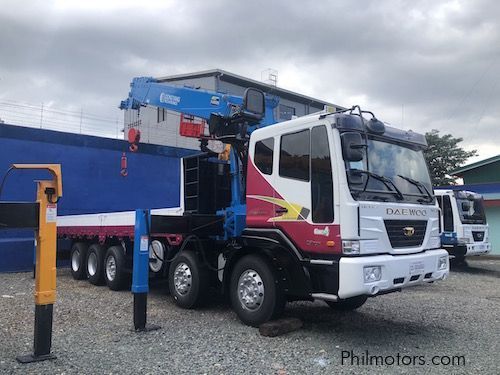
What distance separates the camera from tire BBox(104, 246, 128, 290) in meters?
9.75

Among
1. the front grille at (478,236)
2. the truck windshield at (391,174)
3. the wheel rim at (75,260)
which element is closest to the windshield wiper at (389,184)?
the truck windshield at (391,174)

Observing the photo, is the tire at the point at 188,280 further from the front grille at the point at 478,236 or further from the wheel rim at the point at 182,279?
the front grille at the point at 478,236

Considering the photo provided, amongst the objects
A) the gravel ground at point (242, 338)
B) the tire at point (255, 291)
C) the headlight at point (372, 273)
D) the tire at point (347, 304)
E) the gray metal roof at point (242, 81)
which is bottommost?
the gravel ground at point (242, 338)

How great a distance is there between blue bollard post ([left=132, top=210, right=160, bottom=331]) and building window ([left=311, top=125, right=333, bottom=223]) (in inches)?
95.0

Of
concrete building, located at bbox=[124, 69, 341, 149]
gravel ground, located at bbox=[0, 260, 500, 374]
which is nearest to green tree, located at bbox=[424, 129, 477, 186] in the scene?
concrete building, located at bbox=[124, 69, 341, 149]

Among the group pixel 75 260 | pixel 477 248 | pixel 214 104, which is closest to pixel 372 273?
pixel 214 104

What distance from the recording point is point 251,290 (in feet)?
21.7

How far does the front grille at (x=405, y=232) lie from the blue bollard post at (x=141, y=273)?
3241 millimetres

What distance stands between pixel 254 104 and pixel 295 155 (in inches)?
76.7

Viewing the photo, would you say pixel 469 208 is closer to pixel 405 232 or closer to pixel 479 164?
pixel 405 232

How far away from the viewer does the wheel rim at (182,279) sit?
7.81 m

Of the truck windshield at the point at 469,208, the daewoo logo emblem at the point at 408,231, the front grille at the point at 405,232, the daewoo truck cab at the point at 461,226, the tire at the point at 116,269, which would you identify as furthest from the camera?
the truck windshield at the point at 469,208

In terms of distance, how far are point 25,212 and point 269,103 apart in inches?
191

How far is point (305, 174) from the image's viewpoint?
6.21 meters
